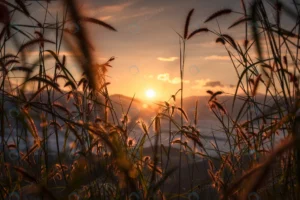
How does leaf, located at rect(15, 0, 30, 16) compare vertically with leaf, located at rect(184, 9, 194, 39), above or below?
below

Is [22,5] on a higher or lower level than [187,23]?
lower

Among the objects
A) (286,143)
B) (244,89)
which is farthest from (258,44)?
(286,143)

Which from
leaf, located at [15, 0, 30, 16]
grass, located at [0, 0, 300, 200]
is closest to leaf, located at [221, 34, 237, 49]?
grass, located at [0, 0, 300, 200]

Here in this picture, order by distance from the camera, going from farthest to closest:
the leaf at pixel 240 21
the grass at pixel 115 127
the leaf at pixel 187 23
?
the leaf at pixel 187 23 → the leaf at pixel 240 21 → the grass at pixel 115 127

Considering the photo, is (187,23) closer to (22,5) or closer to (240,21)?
(240,21)

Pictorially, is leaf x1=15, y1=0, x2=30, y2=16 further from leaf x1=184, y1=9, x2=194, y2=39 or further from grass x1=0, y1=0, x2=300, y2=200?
leaf x1=184, y1=9, x2=194, y2=39

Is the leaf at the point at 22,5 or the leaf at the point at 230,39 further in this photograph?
the leaf at the point at 230,39

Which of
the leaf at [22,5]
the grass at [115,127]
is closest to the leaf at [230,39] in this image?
the grass at [115,127]

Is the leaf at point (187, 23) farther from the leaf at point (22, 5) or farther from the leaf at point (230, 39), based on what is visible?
the leaf at point (22, 5)

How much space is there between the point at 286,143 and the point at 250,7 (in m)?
1.37

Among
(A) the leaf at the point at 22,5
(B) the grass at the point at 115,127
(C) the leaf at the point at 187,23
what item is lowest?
(B) the grass at the point at 115,127

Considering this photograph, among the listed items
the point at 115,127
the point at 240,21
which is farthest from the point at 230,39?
the point at 115,127

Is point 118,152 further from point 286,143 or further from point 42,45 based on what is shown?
point 42,45

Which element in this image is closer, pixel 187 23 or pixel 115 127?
pixel 115 127
